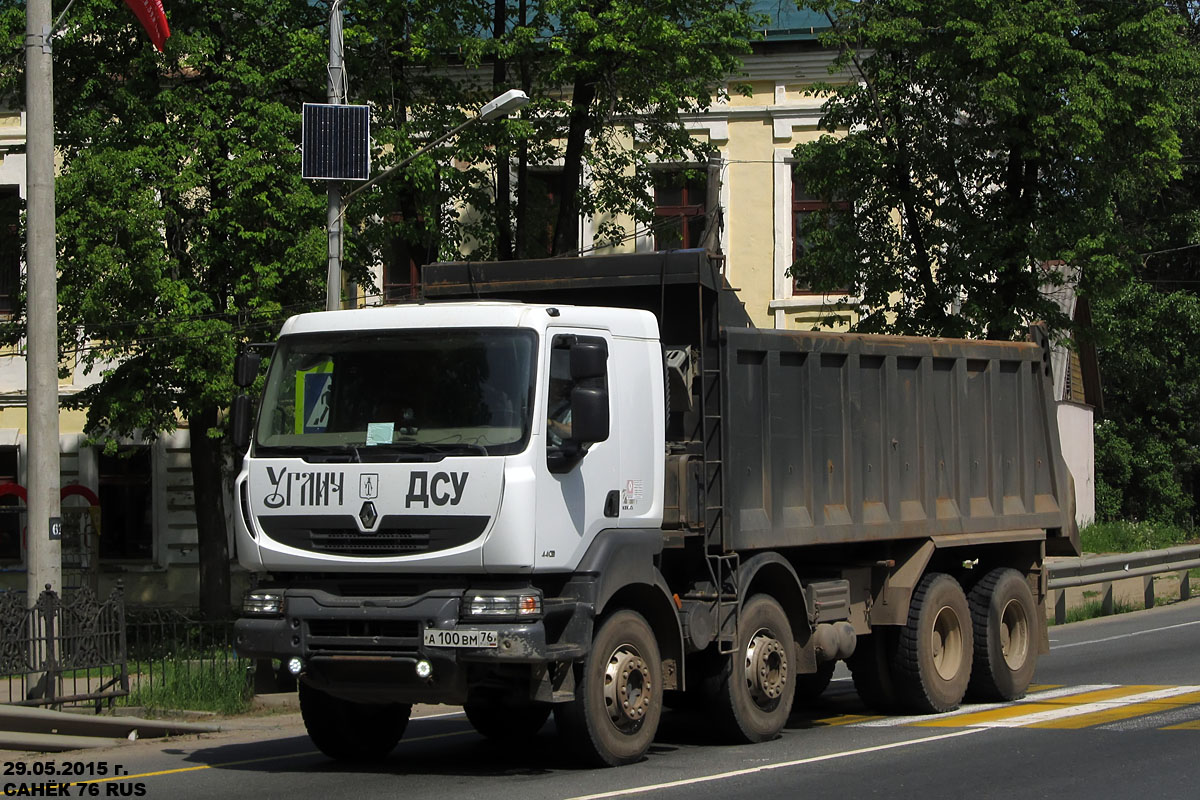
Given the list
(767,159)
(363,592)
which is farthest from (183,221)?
(363,592)

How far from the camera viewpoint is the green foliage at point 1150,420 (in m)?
43.7

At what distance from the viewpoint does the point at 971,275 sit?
2347 centimetres

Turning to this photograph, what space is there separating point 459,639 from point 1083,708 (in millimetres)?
6169

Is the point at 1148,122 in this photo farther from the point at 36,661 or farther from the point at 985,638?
the point at 36,661

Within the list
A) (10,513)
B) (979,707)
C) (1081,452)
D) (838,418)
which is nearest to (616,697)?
(838,418)

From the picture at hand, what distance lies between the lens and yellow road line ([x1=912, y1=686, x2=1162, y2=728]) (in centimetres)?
1255

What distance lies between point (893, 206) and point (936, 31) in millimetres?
2827

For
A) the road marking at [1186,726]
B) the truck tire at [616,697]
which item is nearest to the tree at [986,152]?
the road marking at [1186,726]

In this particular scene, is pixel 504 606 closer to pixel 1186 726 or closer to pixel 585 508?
pixel 585 508

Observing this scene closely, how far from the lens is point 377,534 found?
967 cm

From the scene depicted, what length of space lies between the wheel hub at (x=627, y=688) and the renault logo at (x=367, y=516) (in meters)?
1.77

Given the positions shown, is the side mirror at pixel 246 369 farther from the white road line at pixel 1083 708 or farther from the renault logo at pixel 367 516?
the white road line at pixel 1083 708

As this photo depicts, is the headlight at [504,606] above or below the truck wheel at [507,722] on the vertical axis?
above

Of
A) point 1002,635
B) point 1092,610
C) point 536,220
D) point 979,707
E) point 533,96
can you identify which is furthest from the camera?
point 536,220
